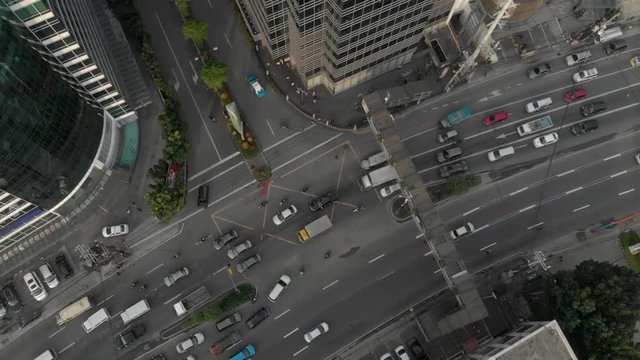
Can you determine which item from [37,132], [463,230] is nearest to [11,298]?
[37,132]

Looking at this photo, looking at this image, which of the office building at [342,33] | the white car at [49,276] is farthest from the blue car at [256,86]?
the white car at [49,276]

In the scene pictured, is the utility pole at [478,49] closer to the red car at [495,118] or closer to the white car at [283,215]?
the red car at [495,118]

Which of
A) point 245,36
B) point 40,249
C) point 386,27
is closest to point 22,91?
point 40,249

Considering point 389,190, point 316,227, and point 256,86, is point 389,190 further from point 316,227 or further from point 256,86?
point 256,86

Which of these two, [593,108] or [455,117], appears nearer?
[455,117]

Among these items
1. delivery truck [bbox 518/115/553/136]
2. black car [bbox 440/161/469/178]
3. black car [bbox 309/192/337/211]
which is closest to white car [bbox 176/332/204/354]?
black car [bbox 309/192/337/211]

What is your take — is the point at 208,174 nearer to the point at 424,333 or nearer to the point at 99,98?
the point at 99,98
